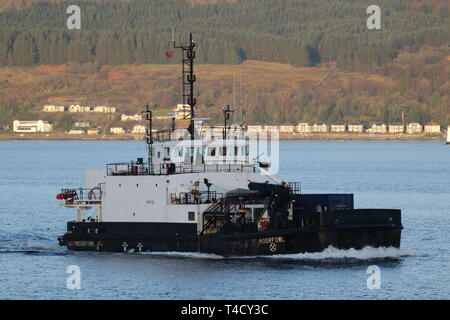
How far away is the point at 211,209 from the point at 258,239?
2361mm

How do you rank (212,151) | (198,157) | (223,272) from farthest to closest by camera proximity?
(212,151) → (198,157) → (223,272)

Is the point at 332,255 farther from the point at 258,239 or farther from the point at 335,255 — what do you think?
the point at 258,239

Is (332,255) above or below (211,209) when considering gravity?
below

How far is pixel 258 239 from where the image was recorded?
45438 mm

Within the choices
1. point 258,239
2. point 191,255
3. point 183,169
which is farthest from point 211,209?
point 183,169

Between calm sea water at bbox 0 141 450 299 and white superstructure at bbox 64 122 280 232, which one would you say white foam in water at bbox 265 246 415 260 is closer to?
calm sea water at bbox 0 141 450 299

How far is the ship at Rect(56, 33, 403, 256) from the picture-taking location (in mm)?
45312

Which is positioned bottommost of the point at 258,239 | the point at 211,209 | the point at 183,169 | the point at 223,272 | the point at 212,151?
the point at 223,272

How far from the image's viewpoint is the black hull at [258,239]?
1773 inches

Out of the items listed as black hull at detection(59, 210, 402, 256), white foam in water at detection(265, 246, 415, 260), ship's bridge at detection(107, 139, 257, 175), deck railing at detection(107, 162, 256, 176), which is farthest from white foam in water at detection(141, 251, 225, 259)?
ship's bridge at detection(107, 139, 257, 175)
